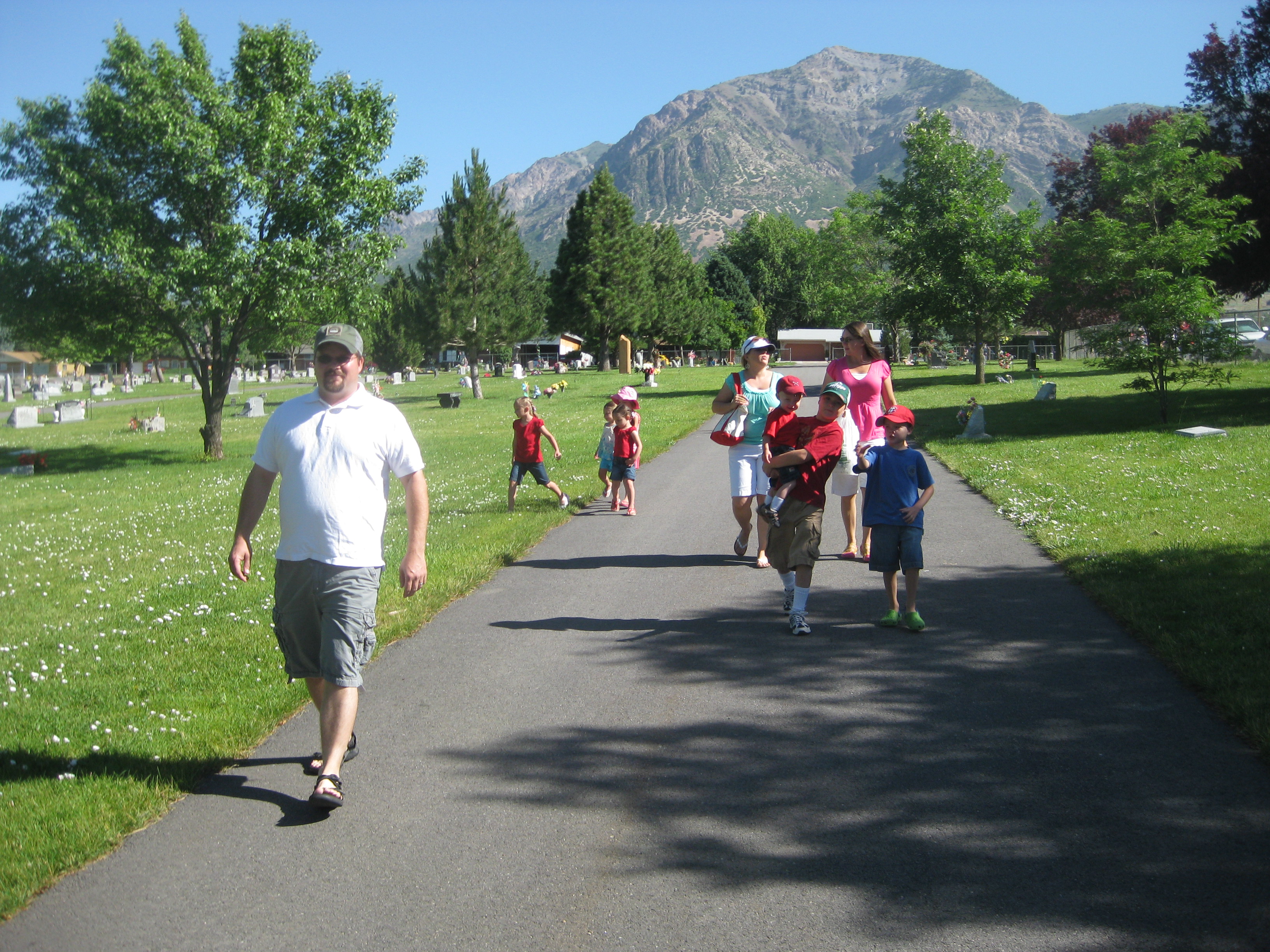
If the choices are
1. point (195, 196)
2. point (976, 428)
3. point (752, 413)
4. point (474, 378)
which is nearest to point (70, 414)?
point (474, 378)

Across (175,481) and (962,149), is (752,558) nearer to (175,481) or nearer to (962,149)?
(175,481)

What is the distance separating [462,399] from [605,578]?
37992 mm

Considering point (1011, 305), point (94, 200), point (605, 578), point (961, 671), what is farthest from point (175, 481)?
point (1011, 305)

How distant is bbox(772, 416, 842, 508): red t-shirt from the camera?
662 cm

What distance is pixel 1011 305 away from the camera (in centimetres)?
3575

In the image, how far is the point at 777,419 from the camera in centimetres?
700

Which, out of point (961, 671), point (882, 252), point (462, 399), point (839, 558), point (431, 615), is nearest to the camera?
point (961, 671)

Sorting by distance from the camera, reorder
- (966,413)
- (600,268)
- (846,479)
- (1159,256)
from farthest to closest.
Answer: (600,268) → (966,413) → (1159,256) → (846,479)

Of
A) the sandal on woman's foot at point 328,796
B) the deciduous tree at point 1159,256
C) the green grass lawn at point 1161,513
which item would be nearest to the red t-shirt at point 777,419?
the green grass lawn at point 1161,513

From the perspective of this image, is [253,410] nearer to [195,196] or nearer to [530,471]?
[195,196]

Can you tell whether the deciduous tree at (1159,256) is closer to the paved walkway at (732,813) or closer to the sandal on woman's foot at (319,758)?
the paved walkway at (732,813)

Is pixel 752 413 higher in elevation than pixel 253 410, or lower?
lower

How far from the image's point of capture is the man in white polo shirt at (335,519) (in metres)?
4.33

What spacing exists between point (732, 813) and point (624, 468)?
25.6ft
